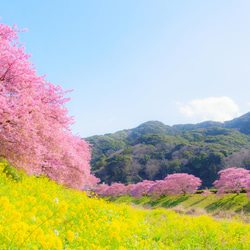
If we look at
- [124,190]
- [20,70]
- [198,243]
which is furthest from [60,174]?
[124,190]

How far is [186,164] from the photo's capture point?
55875 millimetres

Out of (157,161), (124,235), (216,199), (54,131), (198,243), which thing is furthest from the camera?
(157,161)

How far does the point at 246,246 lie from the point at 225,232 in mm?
1667

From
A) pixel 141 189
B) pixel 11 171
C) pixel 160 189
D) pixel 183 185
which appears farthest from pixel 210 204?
pixel 11 171

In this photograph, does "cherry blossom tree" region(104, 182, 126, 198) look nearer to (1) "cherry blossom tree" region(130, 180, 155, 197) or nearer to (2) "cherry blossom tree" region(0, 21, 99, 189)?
(1) "cherry blossom tree" region(130, 180, 155, 197)

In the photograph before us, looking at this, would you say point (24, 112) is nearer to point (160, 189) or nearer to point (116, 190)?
point (160, 189)

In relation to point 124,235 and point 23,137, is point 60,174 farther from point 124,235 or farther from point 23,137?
point 124,235

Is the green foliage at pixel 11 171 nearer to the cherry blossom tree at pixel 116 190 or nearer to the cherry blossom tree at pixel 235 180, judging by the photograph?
the cherry blossom tree at pixel 235 180

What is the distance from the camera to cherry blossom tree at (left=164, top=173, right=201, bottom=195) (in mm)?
31416

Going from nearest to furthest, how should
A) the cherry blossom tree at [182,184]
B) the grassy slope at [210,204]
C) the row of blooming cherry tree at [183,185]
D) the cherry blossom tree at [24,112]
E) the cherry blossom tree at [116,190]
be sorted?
the cherry blossom tree at [24,112], the grassy slope at [210,204], the row of blooming cherry tree at [183,185], the cherry blossom tree at [182,184], the cherry blossom tree at [116,190]

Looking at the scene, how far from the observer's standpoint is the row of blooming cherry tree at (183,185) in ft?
82.5

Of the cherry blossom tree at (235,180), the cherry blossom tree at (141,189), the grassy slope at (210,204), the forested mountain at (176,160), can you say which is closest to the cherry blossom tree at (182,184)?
the grassy slope at (210,204)

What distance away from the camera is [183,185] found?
31.9 metres

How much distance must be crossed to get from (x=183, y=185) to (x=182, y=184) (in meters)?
0.22
